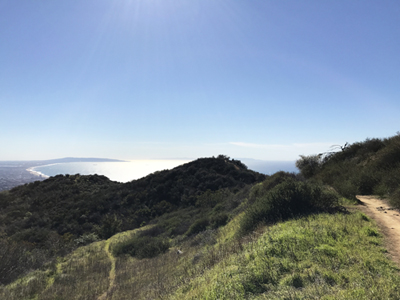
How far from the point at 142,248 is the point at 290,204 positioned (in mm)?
10581

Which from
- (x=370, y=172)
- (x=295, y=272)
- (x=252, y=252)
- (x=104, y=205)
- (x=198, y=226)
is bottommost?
→ (x=104, y=205)

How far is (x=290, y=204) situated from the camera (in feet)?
28.9

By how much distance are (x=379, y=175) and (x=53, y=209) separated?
3857 cm

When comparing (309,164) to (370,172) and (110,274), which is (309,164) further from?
(110,274)

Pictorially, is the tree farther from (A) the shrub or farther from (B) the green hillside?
(A) the shrub

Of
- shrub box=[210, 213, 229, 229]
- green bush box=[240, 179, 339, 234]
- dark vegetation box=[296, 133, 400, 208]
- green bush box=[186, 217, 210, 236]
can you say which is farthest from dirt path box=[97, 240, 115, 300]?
dark vegetation box=[296, 133, 400, 208]

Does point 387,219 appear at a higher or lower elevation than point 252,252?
higher

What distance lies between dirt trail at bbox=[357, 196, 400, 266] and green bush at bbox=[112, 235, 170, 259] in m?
11.6

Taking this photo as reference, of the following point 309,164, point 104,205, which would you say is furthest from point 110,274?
point 104,205

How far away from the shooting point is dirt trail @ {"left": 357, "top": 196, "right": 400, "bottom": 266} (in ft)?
17.0

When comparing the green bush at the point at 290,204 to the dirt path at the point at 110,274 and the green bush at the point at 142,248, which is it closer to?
the dirt path at the point at 110,274

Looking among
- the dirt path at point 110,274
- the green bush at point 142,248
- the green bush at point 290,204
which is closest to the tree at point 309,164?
the green bush at point 290,204

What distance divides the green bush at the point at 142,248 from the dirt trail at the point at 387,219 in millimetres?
11650

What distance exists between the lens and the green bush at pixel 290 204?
841cm
